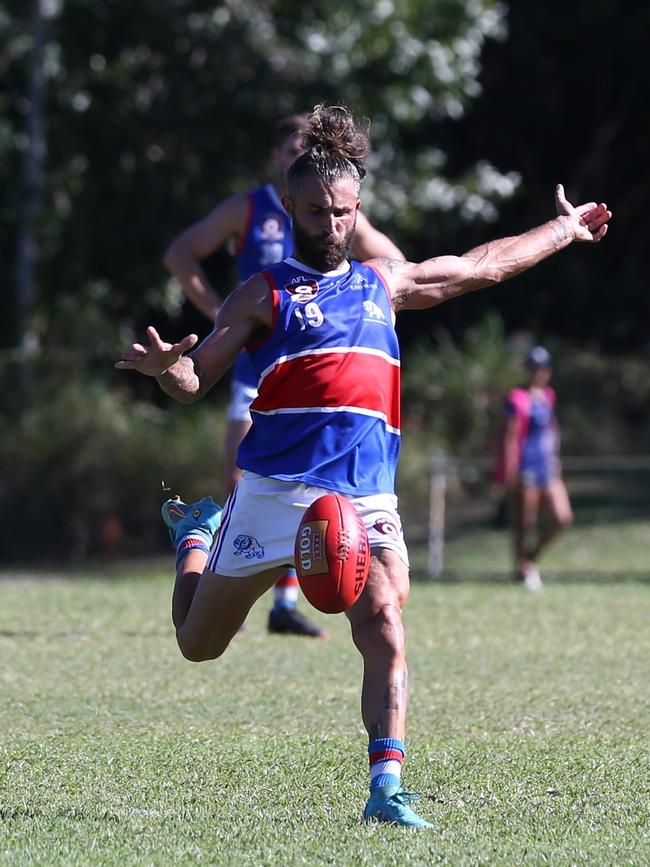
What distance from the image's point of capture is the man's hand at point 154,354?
4.67 meters

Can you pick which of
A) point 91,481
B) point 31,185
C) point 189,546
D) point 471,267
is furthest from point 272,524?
point 31,185

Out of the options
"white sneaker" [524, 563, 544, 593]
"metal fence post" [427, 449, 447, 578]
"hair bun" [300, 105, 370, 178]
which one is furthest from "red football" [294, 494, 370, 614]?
"metal fence post" [427, 449, 447, 578]

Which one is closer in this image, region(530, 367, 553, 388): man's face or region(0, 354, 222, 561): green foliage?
region(530, 367, 553, 388): man's face

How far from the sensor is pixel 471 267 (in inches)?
214

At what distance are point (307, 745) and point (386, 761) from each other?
1.36 metres

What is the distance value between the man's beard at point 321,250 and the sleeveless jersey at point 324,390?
48 millimetres

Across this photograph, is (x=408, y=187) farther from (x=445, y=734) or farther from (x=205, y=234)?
(x=445, y=734)

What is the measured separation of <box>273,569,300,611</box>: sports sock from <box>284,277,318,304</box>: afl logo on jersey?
154 inches

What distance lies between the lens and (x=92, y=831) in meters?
4.60

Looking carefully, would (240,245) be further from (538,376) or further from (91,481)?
(91,481)

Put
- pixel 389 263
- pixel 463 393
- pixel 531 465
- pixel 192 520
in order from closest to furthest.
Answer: pixel 389 263 < pixel 192 520 < pixel 531 465 < pixel 463 393

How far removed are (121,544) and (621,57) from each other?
13.8 meters

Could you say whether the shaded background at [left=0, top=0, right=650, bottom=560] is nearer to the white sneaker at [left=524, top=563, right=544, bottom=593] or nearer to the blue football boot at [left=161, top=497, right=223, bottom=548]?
the white sneaker at [left=524, top=563, right=544, bottom=593]

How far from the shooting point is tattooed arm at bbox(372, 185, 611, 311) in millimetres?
5352
